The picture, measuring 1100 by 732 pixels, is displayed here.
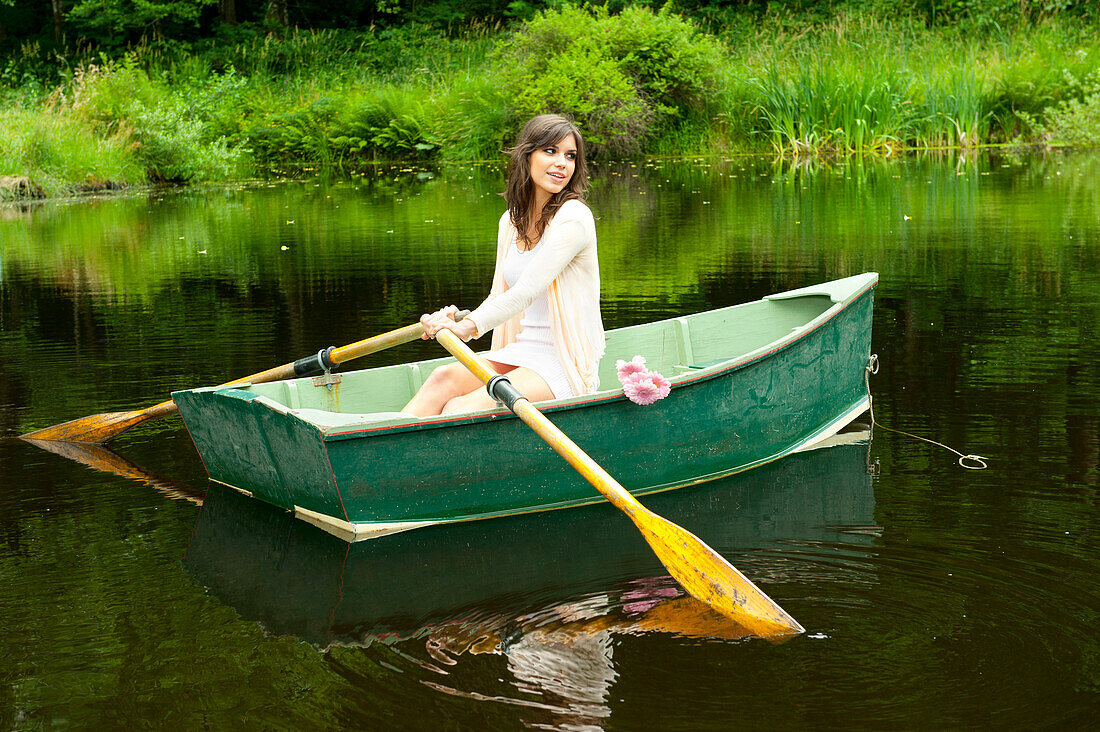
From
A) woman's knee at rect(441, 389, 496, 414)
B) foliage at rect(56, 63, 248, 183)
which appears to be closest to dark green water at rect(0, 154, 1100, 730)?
woman's knee at rect(441, 389, 496, 414)

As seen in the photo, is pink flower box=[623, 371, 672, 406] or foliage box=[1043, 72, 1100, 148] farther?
foliage box=[1043, 72, 1100, 148]

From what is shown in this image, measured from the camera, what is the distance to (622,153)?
835 inches

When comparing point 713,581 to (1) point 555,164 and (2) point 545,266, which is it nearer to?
(2) point 545,266

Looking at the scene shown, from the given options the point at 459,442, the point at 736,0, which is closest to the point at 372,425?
Answer: the point at 459,442

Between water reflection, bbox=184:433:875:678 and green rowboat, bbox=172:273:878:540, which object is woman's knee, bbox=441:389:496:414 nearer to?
green rowboat, bbox=172:273:878:540

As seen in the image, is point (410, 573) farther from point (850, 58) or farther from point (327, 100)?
point (327, 100)

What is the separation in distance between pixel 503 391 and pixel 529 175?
882 mm

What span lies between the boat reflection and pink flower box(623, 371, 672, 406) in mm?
425

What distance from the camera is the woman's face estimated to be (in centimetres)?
429

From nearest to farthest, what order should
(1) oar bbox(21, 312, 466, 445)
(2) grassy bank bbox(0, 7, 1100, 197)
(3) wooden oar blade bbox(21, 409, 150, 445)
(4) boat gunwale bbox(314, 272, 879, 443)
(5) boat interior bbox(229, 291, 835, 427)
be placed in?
(4) boat gunwale bbox(314, 272, 879, 443), (5) boat interior bbox(229, 291, 835, 427), (1) oar bbox(21, 312, 466, 445), (3) wooden oar blade bbox(21, 409, 150, 445), (2) grassy bank bbox(0, 7, 1100, 197)

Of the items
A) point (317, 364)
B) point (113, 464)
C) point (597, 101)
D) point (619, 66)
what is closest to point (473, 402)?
point (317, 364)

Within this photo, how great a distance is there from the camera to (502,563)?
385 centimetres

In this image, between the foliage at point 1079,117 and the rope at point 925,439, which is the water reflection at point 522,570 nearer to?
the rope at point 925,439

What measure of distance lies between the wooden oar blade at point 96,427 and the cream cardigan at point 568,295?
5.91ft
